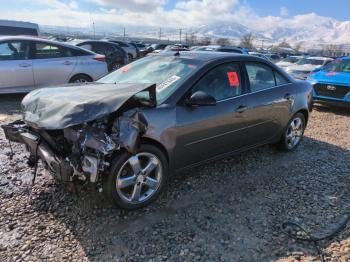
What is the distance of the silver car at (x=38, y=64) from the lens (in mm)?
7086

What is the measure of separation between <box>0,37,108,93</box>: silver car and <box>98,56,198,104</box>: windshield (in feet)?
12.6

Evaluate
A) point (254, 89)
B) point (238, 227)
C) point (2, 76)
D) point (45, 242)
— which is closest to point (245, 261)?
point (238, 227)

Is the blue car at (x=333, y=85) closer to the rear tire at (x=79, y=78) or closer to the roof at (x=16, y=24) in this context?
the rear tire at (x=79, y=78)

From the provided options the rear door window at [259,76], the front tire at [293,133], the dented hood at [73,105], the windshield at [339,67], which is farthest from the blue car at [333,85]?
the dented hood at [73,105]

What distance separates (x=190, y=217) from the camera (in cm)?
315

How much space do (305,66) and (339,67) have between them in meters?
4.93

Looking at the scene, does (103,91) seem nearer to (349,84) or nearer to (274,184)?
(274,184)

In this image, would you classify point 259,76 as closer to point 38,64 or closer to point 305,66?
point 38,64

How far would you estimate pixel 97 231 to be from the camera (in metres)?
2.86

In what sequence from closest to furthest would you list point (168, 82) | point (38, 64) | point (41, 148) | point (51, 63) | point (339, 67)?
point (41, 148) → point (168, 82) → point (38, 64) → point (51, 63) → point (339, 67)

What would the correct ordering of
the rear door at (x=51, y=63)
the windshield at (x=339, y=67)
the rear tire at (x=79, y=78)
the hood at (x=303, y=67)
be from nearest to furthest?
1. the rear door at (x=51, y=63)
2. the rear tire at (x=79, y=78)
3. the windshield at (x=339, y=67)
4. the hood at (x=303, y=67)

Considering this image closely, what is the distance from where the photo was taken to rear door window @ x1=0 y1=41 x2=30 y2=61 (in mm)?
7074

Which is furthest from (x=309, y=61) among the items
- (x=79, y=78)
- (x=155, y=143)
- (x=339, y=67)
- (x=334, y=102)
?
(x=155, y=143)

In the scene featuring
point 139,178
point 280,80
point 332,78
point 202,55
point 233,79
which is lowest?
point 139,178
